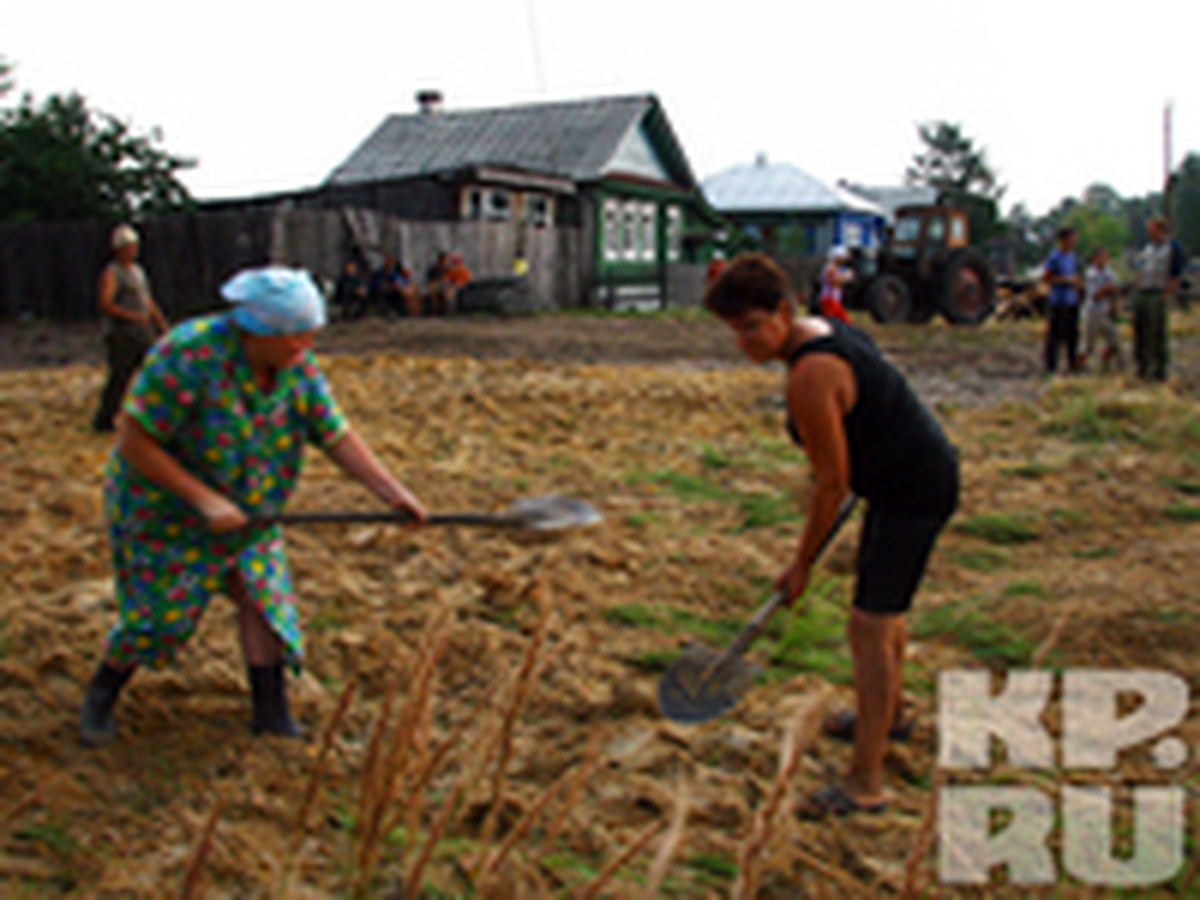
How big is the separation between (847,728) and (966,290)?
1690 centimetres

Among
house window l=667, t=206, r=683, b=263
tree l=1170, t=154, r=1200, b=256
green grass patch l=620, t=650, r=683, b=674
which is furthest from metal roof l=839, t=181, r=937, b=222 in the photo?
green grass patch l=620, t=650, r=683, b=674

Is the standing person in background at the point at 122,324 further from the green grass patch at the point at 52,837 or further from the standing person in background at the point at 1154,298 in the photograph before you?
the standing person in background at the point at 1154,298

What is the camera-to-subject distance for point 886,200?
68750 mm

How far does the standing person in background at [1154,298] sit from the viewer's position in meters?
10.5

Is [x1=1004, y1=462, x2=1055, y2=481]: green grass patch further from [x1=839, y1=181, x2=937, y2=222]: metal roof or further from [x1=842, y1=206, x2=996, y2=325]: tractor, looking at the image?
[x1=839, y1=181, x2=937, y2=222]: metal roof

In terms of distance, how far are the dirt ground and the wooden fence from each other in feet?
31.0

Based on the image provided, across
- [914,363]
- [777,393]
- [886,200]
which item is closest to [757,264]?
[777,393]

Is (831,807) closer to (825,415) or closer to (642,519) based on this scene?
(825,415)

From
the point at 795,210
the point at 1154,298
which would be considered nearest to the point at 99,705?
the point at 1154,298

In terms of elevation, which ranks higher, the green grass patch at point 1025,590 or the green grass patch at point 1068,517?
the green grass patch at point 1068,517

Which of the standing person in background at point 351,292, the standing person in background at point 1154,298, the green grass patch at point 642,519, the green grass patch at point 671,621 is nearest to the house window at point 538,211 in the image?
the standing person in background at point 351,292

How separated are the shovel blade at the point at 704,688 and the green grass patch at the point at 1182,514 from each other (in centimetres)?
364

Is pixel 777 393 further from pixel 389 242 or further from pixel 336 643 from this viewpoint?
pixel 389 242

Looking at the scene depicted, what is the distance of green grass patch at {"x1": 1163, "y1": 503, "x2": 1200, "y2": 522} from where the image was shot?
564cm
